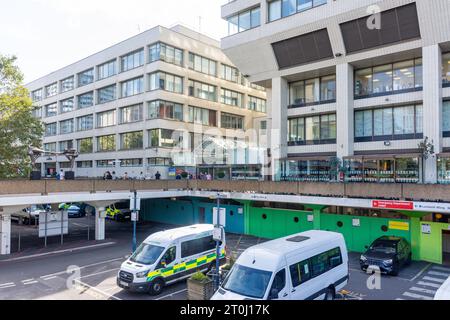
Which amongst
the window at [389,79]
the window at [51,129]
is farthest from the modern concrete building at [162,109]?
the window at [389,79]

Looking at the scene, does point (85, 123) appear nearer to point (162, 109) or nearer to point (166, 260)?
point (162, 109)

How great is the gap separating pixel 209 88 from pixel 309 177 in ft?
68.9

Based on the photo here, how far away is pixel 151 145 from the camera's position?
41.0m

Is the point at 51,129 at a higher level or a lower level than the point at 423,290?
higher

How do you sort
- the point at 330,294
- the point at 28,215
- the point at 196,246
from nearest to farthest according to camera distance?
the point at 330,294
the point at 196,246
the point at 28,215

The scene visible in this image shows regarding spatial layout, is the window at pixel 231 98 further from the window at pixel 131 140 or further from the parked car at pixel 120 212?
the parked car at pixel 120 212

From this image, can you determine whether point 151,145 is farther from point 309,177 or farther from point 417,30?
point 417,30

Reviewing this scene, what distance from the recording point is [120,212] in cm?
3697

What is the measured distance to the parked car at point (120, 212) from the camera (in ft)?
121

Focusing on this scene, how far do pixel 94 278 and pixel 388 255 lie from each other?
14.8m

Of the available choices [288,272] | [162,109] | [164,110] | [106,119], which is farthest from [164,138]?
[288,272]

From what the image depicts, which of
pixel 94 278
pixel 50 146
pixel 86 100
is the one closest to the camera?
pixel 94 278

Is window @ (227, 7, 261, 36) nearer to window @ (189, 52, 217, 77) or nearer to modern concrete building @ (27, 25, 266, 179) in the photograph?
modern concrete building @ (27, 25, 266, 179)
